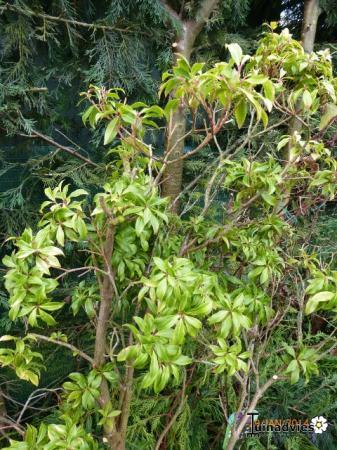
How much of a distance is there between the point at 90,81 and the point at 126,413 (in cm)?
165

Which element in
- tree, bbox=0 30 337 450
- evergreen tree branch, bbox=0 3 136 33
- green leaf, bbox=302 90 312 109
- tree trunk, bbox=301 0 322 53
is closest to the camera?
tree, bbox=0 30 337 450

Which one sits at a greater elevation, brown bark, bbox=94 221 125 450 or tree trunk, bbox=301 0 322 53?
tree trunk, bbox=301 0 322 53

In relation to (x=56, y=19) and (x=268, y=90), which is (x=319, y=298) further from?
(x=56, y=19)

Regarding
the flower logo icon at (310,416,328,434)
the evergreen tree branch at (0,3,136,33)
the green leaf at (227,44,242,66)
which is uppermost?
the evergreen tree branch at (0,3,136,33)

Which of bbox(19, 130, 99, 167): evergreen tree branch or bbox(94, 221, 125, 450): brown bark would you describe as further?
bbox(19, 130, 99, 167): evergreen tree branch

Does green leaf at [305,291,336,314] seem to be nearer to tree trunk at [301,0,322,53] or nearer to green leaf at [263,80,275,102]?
green leaf at [263,80,275,102]

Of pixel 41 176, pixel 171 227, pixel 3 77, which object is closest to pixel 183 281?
pixel 171 227

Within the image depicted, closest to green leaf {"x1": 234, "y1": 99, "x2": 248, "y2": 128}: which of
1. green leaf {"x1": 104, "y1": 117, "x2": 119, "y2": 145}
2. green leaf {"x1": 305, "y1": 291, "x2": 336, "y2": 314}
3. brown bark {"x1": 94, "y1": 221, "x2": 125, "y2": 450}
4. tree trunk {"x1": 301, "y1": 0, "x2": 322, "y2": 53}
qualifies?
green leaf {"x1": 104, "y1": 117, "x2": 119, "y2": 145}

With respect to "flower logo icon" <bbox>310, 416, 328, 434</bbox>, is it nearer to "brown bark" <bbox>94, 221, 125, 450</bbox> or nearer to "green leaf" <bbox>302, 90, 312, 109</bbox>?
"brown bark" <bbox>94, 221, 125, 450</bbox>

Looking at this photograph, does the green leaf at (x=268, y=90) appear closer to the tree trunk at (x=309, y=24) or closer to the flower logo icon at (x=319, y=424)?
the flower logo icon at (x=319, y=424)

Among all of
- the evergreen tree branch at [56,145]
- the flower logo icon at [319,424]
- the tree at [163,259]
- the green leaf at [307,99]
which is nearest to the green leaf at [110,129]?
the tree at [163,259]

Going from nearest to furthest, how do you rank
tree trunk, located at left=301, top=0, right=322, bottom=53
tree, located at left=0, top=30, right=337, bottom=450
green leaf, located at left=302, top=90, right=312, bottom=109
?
tree, located at left=0, top=30, right=337, bottom=450 < green leaf, located at left=302, top=90, right=312, bottom=109 < tree trunk, located at left=301, top=0, right=322, bottom=53

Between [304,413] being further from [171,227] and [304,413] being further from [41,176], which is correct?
[41,176]

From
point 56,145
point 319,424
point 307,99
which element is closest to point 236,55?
point 307,99
